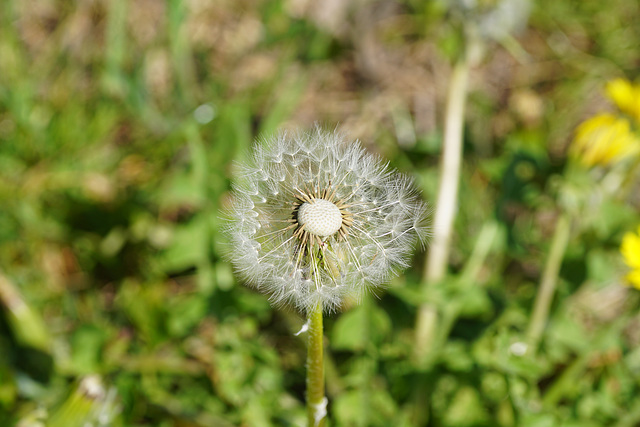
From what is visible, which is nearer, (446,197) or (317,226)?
(317,226)

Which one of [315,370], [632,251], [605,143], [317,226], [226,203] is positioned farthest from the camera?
[226,203]

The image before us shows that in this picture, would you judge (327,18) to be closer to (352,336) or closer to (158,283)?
(158,283)

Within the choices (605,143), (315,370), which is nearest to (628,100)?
(605,143)

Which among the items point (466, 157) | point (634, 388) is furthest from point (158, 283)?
point (634, 388)

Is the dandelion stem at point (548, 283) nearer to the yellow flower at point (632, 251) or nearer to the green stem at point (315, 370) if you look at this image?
the yellow flower at point (632, 251)

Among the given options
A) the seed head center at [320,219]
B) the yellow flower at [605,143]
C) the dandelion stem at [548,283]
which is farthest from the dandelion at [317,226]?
the yellow flower at [605,143]

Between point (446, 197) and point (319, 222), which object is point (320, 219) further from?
point (446, 197)
